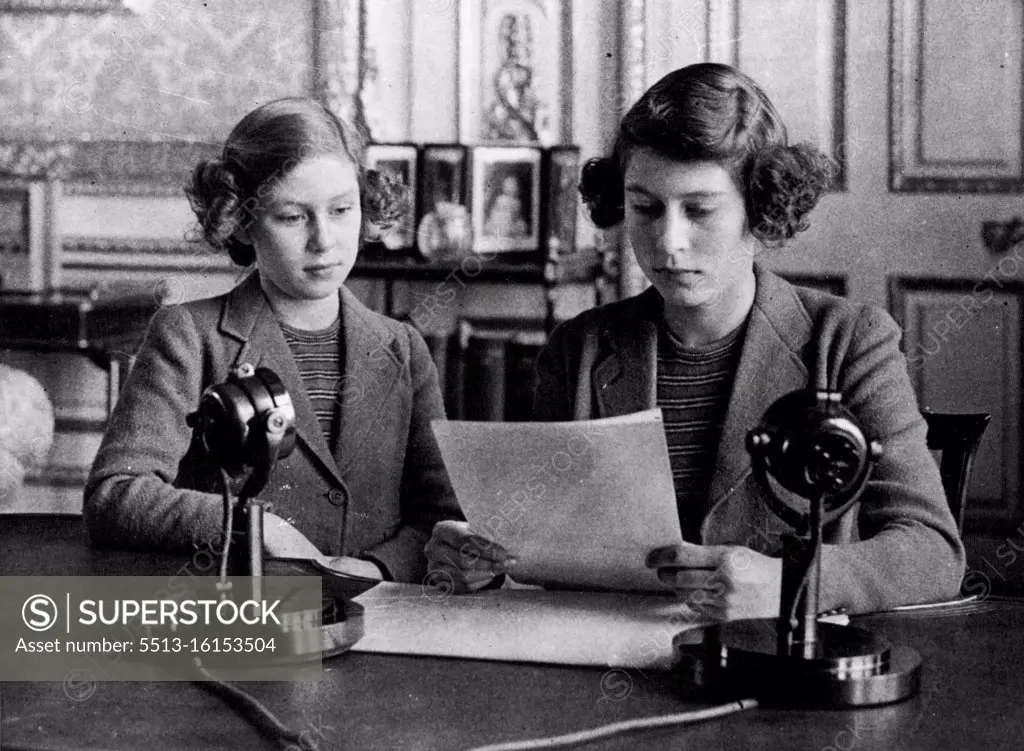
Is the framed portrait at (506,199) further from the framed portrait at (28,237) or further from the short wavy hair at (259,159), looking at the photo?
the short wavy hair at (259,159)

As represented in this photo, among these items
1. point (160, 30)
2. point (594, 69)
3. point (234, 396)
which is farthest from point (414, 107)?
point (234, 396)

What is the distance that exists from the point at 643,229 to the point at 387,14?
9.28ft

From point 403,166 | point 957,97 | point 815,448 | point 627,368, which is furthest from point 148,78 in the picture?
point 815,448

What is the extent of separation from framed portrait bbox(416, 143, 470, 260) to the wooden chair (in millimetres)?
2199

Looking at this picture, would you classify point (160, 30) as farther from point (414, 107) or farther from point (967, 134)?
point (967, 134)

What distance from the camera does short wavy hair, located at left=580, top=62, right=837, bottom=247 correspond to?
64.0 inches

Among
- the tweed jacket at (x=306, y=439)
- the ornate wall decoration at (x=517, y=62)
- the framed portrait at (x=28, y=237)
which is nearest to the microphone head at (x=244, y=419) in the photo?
the tweed jacket at (x=306, y=439)

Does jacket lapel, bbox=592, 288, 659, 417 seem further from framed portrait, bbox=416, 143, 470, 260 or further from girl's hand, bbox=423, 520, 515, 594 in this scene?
framed portrait, bbox=416, 143, 470, 260

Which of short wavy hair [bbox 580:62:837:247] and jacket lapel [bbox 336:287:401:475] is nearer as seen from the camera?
short wavy hair [bbox 580:62:837:247]

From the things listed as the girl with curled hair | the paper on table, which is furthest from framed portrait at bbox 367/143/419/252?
the paper on table

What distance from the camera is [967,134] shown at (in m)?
3.68

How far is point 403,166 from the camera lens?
4031 mm

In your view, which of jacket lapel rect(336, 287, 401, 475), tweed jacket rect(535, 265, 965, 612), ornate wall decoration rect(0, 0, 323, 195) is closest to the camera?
tweed jacket rect(535, 265, 965, 612)

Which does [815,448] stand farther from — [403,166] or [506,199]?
[403,166]
